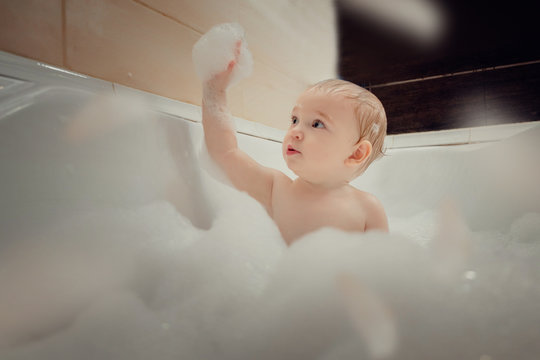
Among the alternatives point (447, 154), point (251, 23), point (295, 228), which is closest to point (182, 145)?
point (295, 228)

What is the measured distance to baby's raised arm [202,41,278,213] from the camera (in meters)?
0.94

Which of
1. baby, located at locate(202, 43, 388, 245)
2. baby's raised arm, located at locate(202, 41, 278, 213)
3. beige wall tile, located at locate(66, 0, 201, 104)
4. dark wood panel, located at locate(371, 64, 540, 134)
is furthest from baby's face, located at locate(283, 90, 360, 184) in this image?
dark wood panel, located at locate(371, 64, 540, 134)

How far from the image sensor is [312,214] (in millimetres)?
896

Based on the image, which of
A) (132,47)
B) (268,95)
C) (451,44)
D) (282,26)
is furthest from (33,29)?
(451,44)

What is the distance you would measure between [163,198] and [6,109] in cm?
34

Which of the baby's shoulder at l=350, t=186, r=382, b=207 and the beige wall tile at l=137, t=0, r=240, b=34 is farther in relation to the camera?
the beige wall tile at l=137, t=0, r=240, b=34

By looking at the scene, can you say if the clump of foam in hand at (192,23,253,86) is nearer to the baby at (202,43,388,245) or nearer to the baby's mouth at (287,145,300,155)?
the baby at (202,43,388,245)

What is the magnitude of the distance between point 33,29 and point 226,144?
47cm

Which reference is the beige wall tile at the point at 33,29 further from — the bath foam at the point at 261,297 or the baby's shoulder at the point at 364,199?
the baby's shoulder at the point at 364,199

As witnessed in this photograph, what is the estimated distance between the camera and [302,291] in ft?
1.99

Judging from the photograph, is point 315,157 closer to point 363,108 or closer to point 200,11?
point 363,108

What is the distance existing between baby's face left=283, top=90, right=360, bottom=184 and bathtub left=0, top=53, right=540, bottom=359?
170 millimetres

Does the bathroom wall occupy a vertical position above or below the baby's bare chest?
above

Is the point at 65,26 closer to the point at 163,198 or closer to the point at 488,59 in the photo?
the point at 163,198
